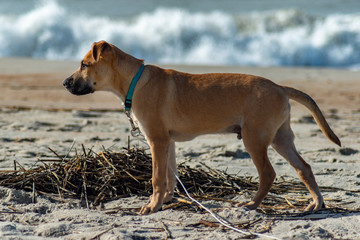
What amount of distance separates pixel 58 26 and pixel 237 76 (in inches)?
709

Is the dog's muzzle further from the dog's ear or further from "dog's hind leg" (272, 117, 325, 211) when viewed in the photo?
"dog's hind leg" (272, 117, 325, 211)

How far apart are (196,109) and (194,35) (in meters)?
17.0

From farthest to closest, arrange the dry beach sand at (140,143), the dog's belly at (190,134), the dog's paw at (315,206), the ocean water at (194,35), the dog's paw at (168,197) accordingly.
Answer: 1. the ocean water at (194,35)
2. the dog's paw at (168,197)
3. the dog's belly at (190,134)
4. the dog's paw at (315,206)
5. the dry beach sand at (140,143)

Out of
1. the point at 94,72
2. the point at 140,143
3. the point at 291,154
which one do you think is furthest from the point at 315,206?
the point at 140,143

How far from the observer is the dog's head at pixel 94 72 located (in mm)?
4930

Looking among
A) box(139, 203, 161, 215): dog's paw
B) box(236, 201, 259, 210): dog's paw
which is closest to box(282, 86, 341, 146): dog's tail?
box(236, 201, 259, 210): dog's paw

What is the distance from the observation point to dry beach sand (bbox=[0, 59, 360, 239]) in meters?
4.04

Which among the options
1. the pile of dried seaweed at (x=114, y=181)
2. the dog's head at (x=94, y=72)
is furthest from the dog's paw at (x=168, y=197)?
the dog's head at (x=94, y=72)

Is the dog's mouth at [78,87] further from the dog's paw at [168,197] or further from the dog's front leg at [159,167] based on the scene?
the dog's paw at [168,197]

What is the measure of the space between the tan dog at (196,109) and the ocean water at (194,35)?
14.6 meters

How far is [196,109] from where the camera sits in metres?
4.93

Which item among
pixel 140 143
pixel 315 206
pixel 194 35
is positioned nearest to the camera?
pixel 315 206

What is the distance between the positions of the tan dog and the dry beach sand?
0.34 meters

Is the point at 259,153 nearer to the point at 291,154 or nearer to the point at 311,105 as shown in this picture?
the point at 291,154
